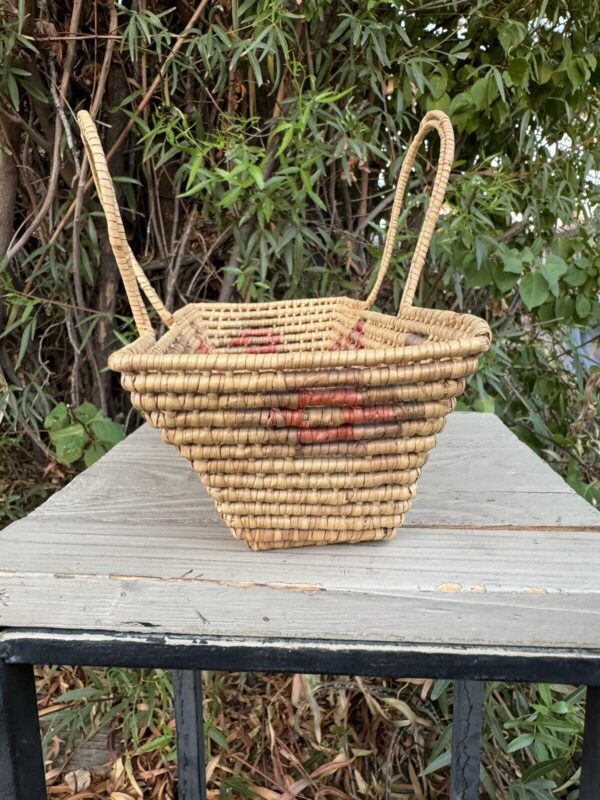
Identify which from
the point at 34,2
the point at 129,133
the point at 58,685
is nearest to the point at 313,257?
the point at 129,133

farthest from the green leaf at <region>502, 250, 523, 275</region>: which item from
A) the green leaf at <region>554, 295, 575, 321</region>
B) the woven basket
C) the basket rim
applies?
the basket rim

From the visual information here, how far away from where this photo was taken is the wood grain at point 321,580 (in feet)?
1.31

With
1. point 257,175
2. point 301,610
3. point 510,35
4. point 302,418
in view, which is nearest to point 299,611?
point 301,610

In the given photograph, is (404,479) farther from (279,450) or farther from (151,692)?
(151,692)

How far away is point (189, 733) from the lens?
0.78m

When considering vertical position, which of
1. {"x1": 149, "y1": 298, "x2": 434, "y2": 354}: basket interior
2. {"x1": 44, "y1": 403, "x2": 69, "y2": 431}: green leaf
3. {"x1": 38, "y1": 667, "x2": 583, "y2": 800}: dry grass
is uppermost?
{"x1": 149, "y1": 298, "x2": 434, "y2": 354}: basket interior

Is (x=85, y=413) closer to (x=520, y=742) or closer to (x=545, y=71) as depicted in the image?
(x=520, y=742)

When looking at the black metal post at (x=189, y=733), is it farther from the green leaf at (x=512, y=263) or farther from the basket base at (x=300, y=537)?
the green leaf at (x=512, y=263)

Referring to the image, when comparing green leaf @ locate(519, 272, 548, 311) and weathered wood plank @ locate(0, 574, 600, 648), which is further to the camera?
green leaf @ locate(519, 272, 548, 311)

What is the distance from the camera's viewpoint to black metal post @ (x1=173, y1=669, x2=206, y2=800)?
2.50ft

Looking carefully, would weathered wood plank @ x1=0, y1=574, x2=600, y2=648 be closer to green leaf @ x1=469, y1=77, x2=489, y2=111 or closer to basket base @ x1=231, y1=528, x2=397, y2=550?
basket base @ x1=231, y1=528, x2=397, y2=550

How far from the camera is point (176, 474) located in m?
0.64

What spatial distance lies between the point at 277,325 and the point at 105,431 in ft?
1.39

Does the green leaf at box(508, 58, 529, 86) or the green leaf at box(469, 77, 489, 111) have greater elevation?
the green leaf at box(508, 58, 529, 86)
